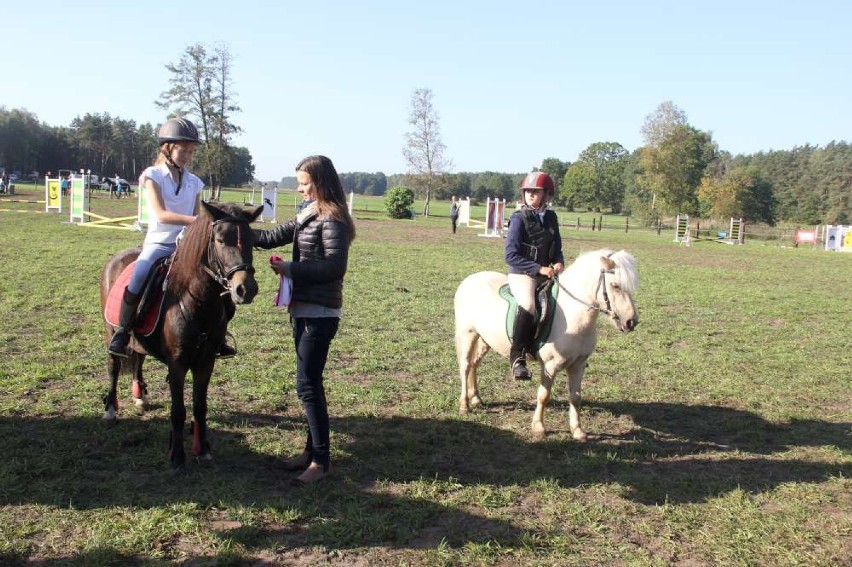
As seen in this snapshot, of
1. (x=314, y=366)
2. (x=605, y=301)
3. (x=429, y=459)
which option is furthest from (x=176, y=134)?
(x=605, y=301)

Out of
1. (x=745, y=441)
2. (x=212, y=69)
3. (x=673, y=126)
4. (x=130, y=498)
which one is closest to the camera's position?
(x=130, y=498)

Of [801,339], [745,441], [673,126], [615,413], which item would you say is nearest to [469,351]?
[615,413]

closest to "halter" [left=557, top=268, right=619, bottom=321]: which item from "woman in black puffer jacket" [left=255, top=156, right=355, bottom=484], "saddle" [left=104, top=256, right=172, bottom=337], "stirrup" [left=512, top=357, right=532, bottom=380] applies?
"stirrup" [left=512, top=357, right=532, bottom=380]

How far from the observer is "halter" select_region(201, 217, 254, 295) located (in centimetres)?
404

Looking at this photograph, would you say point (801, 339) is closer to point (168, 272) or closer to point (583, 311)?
point (583, 311)

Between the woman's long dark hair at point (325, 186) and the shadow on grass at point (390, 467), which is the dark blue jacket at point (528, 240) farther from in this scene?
the woman's long dark hair at point (325, 186)

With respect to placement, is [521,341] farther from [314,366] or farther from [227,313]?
[227,313]

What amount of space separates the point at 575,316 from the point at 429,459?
1.91m

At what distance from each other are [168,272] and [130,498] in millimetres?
1697

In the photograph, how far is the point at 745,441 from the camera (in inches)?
231

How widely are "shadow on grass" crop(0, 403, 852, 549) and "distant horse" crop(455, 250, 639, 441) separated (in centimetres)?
49

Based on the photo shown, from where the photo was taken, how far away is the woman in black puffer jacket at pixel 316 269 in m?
4.22

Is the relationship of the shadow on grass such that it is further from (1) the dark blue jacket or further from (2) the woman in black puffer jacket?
(1) the dark blue jacket

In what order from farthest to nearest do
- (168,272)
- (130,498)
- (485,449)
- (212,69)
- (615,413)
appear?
(212,69)
(615,413)
(485,449)
(168,272)
(130,498)
